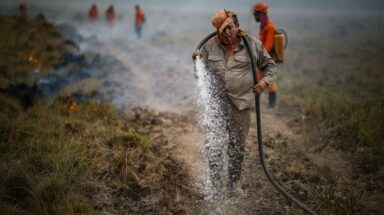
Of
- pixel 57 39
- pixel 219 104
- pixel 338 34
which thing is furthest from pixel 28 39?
pixel 338 34

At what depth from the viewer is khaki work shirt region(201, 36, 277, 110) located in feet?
12.8

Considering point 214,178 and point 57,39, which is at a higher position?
point 57,39

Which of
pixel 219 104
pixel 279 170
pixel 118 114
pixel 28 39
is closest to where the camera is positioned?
pixel 219 104

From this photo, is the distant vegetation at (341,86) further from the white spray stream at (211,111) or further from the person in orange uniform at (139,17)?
the person in orange uniform at (139,17)

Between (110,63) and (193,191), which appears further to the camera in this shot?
(110,63)

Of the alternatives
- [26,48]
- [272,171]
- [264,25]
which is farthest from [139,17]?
[272,171]

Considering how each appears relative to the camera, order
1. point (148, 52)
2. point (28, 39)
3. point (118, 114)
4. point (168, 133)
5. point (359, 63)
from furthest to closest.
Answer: point (148, 52)
point (359, 63)
point (28, 39)
point (118, 114)
point (168, 133)

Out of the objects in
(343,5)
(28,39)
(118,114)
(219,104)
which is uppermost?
(343,5)

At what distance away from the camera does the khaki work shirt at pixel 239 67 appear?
3916mm

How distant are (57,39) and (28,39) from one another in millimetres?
1588

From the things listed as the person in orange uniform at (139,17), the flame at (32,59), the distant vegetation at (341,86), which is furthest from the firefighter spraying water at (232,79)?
the person in orange uniform at (139,17)

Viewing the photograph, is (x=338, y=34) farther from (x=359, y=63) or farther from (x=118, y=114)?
(x=118, y=114)

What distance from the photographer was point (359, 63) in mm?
12141

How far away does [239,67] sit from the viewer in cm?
393
